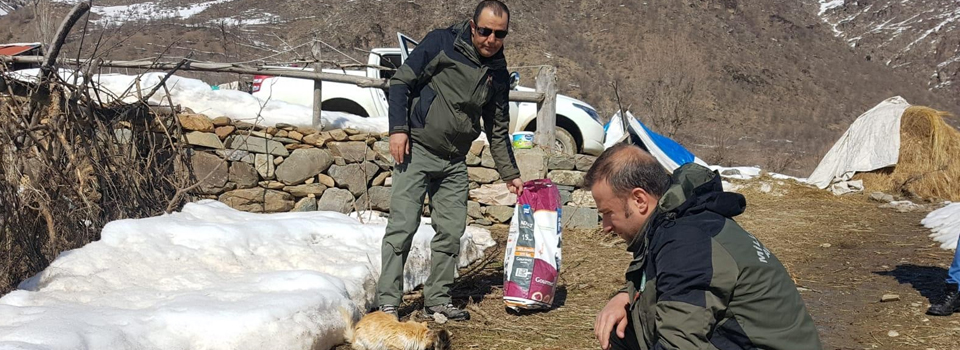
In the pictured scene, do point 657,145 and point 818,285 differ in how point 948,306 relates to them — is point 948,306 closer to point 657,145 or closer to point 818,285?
point 818,285

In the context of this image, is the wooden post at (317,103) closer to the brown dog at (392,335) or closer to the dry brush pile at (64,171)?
the dry brush pile at (64,171)

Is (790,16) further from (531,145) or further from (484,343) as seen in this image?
(484,343)

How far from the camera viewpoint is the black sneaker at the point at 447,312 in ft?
13.9

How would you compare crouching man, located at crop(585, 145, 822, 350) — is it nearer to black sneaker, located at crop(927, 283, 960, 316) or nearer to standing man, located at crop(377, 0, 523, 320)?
standing man, located at crop(377, 0, 523, 320)

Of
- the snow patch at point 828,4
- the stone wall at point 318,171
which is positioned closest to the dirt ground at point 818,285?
the stone wall at point 318,171

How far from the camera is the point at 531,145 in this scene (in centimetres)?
759

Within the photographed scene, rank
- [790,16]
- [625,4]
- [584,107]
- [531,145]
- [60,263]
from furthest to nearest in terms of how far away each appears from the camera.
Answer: [790,16] → [625,4] → [584,107] → [531,145] → [60,263]

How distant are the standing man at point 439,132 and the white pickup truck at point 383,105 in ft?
15.3

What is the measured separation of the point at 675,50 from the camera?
37750 millimetres

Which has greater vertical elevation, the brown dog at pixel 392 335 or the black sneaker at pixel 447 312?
the brown dog at pixel 392 335

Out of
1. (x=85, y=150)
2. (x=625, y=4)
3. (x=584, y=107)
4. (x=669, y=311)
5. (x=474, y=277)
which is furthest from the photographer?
(x=625, y=4)

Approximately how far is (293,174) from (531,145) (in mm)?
2223

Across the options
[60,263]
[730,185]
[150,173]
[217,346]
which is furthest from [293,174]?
[730,185]

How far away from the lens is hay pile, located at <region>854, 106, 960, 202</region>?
11969mm
